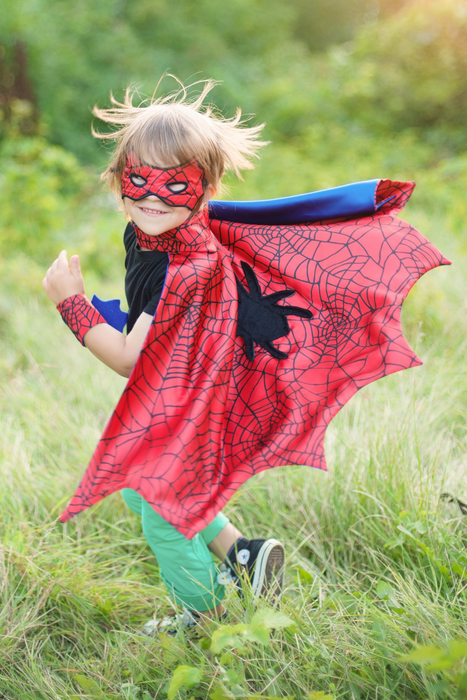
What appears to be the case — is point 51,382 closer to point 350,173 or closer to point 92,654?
point 92,654

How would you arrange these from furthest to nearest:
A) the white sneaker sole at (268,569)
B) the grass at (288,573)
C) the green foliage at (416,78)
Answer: the green foliage at (416,78) < the white sneaker sole at (268,569) < the grass at (288,573)

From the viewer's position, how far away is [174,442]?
1403 mm

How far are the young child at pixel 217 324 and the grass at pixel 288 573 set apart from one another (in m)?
0.25

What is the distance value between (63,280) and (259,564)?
3.70 feet

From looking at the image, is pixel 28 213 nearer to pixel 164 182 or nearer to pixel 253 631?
pixel 164 182

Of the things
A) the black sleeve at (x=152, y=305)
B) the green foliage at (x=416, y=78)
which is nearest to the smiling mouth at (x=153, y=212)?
the black sleeve at (x=152, y=305)

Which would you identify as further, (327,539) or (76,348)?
(76,348)

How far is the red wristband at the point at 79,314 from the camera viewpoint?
1.50 meters

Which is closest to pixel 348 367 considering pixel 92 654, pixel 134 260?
pixel 134 260

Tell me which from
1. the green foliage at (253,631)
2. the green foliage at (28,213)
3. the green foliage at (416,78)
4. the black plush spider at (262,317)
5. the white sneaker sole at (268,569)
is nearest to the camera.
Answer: the green foliage at (253,631)

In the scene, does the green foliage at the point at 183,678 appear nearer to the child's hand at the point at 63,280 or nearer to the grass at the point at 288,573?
the grass at the point at 288,573

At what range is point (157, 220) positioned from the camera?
1515 millimetres

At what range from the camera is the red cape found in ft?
4.64

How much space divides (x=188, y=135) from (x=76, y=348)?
255cm
